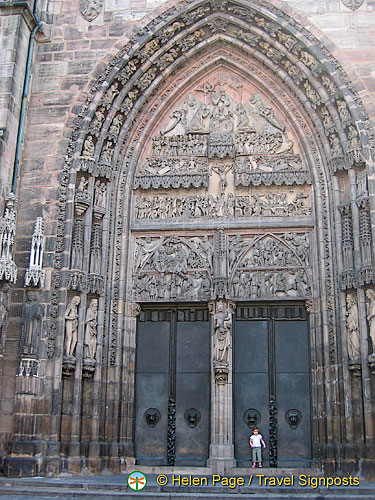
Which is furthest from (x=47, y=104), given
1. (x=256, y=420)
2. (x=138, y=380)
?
(x=256, y=420)

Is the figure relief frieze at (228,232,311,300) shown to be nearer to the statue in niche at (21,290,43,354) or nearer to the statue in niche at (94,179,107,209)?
the statue in niche at (94,179,107,209)

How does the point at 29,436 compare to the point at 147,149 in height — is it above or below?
below

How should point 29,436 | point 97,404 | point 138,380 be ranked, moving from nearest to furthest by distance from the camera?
point 29,436, point 97,404, point 138,380

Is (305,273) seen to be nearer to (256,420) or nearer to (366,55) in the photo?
(256,420)

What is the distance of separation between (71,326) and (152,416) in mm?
2524

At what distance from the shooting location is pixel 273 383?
12906mm

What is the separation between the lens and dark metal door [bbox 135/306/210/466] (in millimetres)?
12750

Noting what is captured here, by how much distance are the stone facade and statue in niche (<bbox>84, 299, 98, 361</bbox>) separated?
0.10 feet

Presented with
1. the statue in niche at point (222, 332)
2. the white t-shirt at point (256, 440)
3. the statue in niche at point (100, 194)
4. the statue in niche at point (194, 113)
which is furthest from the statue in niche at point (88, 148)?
the white t-shirt at point (256, 440)

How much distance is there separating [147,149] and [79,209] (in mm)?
2477

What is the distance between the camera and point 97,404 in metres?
12.4

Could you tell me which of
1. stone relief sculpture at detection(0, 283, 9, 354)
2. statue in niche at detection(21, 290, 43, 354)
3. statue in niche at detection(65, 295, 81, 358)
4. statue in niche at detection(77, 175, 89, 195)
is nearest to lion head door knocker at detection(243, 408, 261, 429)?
statue in niche at detection(65, 295, 81, 358)

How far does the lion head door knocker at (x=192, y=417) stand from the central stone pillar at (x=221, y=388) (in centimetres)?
41

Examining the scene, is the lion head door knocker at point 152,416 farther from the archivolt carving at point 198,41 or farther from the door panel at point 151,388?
the archivolt carving at point 198,41
